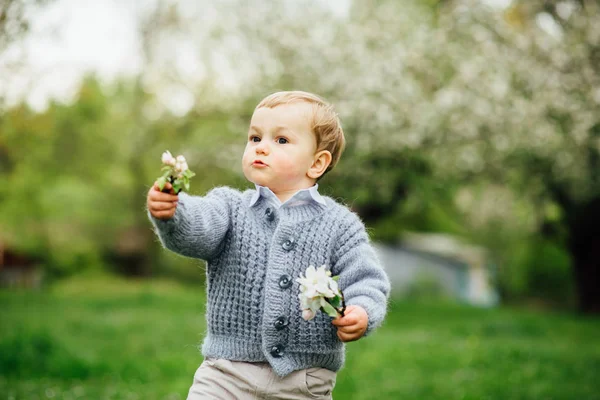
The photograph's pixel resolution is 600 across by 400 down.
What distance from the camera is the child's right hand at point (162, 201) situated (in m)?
2.45

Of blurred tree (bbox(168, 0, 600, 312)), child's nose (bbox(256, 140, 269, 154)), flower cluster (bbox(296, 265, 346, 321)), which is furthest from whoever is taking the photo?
blurred tree (bbox(168, 0, 600, 312))

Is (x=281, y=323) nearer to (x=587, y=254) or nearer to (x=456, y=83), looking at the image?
(x=456, y=83)

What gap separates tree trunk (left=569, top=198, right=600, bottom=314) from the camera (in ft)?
47.8

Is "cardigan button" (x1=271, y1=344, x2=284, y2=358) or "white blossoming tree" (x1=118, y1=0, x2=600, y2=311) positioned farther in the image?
"white blossoming tree" (x1=118, y1=0, x2=600, y2=311)

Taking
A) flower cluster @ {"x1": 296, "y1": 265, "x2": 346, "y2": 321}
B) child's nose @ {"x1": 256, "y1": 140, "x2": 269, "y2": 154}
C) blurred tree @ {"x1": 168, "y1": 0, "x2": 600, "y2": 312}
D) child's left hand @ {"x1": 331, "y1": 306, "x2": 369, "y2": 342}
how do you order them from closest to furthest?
1. flower cluster @ {"x1": 296, "y1": 265, "x2": 346, "y2": 321}
2. child's left hand @ {"x1": 331, "y1": 306, "x2": 369, "y2": 342}
3. child's nose @ {"x1": 256, "y1": 140, "x2": 269, "y2": 154}
4. blurred tree @ {"x1": 168, "y1": 0, "x2": 600, "y2": 312}

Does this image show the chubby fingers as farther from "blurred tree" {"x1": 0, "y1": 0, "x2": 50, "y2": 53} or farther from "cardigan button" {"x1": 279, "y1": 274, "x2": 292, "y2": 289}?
"blurred tree" {"x1": 0, "y1": 0, "x2": 50, "y2": 53}

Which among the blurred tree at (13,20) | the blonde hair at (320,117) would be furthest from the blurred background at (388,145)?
the blonde hair at (320,117)

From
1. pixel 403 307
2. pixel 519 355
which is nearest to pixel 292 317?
pixel 519 355

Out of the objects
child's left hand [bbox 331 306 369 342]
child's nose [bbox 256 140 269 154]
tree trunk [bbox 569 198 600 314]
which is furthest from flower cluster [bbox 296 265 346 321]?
tree trunk [bbox 569 198 600 314]

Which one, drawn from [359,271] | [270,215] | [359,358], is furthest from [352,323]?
[359,358]

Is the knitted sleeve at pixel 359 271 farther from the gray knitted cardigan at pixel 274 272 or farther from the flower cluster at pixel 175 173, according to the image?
the flower cluster at pixel 175 173

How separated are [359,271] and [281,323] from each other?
14.0 inches

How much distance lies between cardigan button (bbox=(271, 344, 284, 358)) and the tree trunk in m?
12.8

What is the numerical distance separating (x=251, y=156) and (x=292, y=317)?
63 cm
